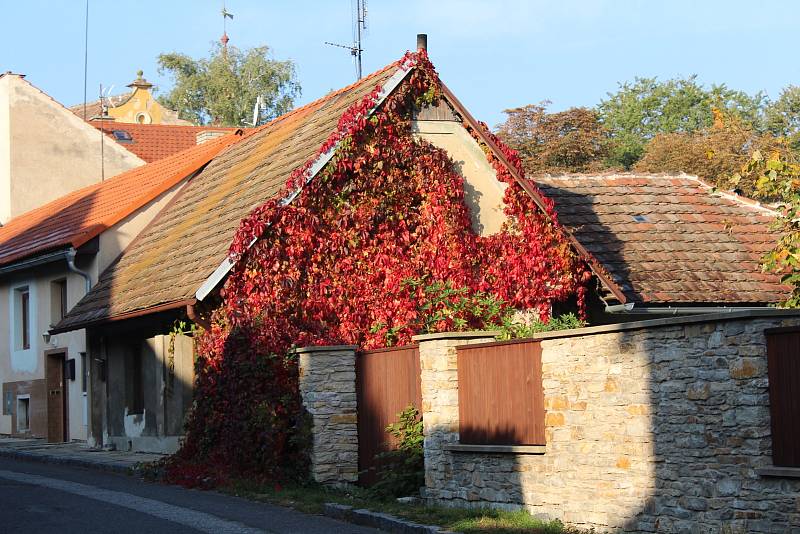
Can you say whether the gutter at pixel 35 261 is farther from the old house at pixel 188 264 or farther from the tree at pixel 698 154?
the tree at pixel 698 154

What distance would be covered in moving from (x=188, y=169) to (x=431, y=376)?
47.5 ft

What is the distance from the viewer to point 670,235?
2414 cm

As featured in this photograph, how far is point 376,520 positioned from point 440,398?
1944 mm

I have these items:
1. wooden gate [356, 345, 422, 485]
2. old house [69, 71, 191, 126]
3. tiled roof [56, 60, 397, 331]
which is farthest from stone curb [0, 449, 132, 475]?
old house [69, 71, 191, 126]

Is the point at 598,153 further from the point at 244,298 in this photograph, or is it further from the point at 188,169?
the point at 244,298

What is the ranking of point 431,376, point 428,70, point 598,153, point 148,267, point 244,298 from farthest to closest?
point 598,153 → point 148,267 → point 428,70 → point 244,298 → point 431,376

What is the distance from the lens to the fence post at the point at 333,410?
1597cm

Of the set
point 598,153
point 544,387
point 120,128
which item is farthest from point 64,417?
point 598,153

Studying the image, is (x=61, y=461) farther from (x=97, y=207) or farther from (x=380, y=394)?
(x=97, y=207)

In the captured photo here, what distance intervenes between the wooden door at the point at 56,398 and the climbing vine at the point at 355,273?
9.28 metres

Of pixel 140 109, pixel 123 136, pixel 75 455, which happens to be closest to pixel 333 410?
pixel 75 455

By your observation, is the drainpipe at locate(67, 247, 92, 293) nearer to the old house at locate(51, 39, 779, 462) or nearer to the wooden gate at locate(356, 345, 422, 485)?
the old house at locate(51, 39, 779, 462)

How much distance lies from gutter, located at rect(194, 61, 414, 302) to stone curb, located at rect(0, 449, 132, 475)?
3.22 meters

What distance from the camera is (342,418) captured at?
16.1m
